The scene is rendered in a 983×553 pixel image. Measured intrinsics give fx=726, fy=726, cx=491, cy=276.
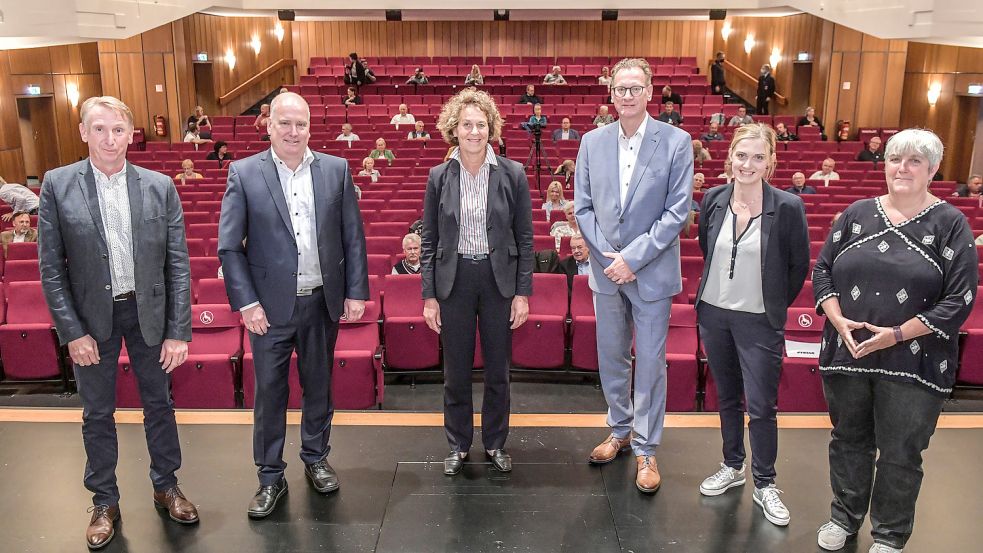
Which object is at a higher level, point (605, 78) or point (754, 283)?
point (605, 78)

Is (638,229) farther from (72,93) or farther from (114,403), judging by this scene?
(72,93)

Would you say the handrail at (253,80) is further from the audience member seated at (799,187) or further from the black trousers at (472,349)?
the black trousers at (472,349)

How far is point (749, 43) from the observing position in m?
17.6

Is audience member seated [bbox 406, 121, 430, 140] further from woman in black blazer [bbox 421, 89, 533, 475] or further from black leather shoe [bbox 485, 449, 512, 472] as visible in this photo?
black leather shoe [bbox 485, 449, 512, 472]

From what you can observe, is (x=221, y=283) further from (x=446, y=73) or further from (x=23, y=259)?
(x=446, y=73)

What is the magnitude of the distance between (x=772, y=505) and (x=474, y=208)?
1.52m

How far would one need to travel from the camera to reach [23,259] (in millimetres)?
5734

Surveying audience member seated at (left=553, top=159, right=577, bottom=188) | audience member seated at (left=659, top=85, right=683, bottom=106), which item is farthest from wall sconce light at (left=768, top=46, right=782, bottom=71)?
audience member seated at (left=553, top=159, right=577, bottom=188)

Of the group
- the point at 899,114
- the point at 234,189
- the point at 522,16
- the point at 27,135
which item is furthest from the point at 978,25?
the point at 27,135

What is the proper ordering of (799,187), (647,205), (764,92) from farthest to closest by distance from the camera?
(764,92), (799,187), (647,205)

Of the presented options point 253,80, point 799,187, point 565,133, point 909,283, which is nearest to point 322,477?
point 909,283

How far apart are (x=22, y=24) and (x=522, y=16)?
9056mm

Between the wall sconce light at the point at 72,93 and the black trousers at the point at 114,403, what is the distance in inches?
535

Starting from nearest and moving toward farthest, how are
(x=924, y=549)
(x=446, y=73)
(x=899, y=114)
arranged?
(x=924, y=549), (x=899, y=114), (x=446, y=73)
